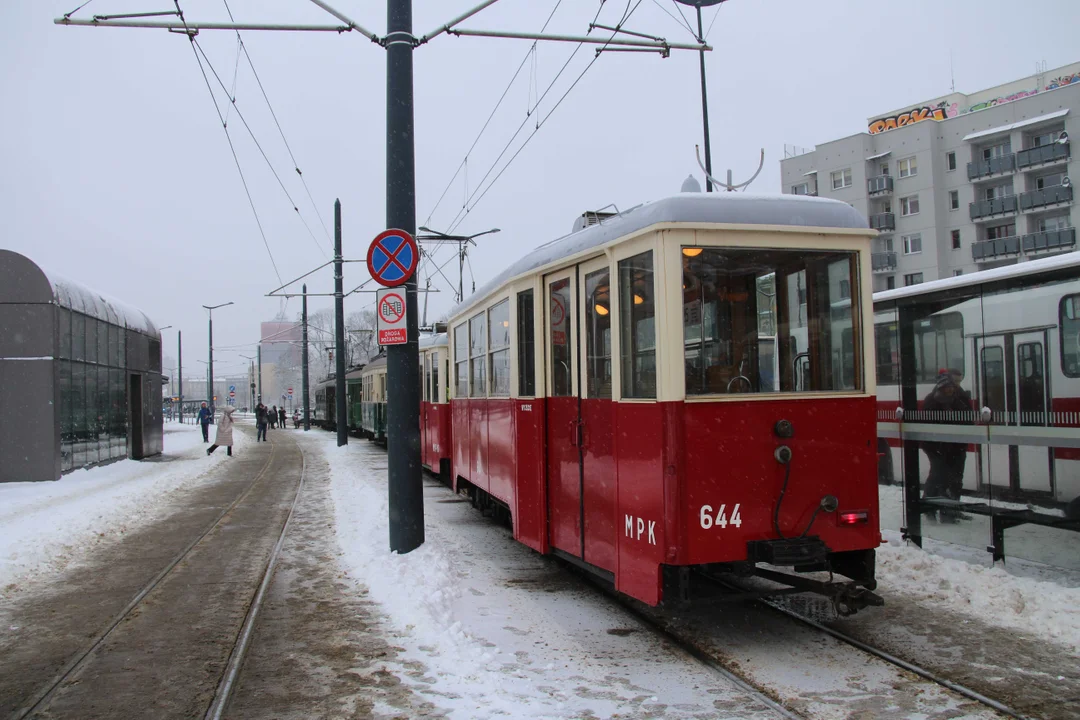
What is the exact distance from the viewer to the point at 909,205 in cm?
4525

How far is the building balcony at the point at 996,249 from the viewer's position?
40906mm

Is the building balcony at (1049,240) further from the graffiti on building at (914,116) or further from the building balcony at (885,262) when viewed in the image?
the graffiti on building at (914,116)

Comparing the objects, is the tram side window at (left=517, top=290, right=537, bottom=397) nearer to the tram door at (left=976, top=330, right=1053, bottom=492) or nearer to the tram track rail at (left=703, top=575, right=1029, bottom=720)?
the tram track rail at (left=703, top=575, right=1029, bottom=720)

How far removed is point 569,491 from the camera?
6609 millimetres

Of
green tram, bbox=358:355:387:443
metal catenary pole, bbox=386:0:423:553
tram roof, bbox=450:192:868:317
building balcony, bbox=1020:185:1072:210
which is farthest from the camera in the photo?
building balcony, bbox=1020:185:1072:210

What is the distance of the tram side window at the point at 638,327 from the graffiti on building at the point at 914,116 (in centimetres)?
4612

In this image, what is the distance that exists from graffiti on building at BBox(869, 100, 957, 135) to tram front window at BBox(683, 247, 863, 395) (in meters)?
45.7

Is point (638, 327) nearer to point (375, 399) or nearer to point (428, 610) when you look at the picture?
point (428, 610)

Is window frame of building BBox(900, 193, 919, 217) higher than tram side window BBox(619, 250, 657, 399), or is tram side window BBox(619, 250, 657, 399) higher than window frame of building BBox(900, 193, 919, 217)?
window frame of building BBox(900, 193, 919, 217)

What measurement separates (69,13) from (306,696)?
6.84m

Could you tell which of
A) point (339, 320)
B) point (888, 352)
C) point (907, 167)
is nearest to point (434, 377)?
point (888, 352)

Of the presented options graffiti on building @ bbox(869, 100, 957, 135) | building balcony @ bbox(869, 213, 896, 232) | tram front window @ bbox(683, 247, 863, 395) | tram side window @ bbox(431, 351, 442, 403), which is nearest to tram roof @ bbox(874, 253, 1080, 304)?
tram front window @ bbox(683, 247, 863, 395)

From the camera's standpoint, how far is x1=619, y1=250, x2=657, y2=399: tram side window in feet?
17.6

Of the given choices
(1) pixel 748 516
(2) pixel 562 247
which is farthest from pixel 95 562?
(1) pixel 748 516
